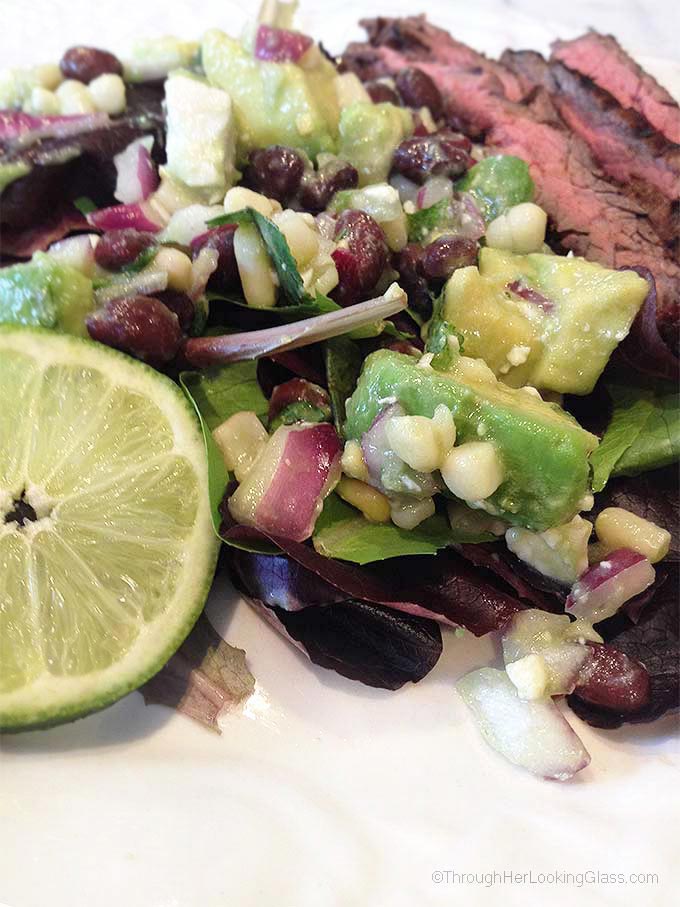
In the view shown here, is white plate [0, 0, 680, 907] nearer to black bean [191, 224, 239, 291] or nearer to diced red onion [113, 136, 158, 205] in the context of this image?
black bean [191, 224, 239, 291]

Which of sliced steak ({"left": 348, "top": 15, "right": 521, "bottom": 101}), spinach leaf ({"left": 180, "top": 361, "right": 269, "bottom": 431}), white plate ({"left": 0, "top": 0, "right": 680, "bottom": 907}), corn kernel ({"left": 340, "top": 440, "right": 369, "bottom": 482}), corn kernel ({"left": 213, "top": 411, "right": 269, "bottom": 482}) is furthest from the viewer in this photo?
sliced steak ({"left": 348, "top": 15, "right": 521, "bottom": 101})

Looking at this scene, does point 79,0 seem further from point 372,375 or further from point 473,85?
point 372,375

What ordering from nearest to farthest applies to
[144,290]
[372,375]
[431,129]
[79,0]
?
1. [372,375]
2. [144,290]
3. [431,129]
4. [79,0]

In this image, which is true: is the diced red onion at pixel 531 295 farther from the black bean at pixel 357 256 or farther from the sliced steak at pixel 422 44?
the sliced steak at pixel 422 44

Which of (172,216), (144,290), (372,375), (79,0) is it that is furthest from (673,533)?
(79,0)

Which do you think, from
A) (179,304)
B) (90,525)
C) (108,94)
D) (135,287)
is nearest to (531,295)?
(179,304)

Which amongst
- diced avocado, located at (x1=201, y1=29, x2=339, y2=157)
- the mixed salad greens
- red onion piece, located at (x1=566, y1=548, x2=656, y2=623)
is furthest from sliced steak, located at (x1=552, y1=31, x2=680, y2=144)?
red onion piece, located at (x1=566, y1=548, x2=656, y2=623)
